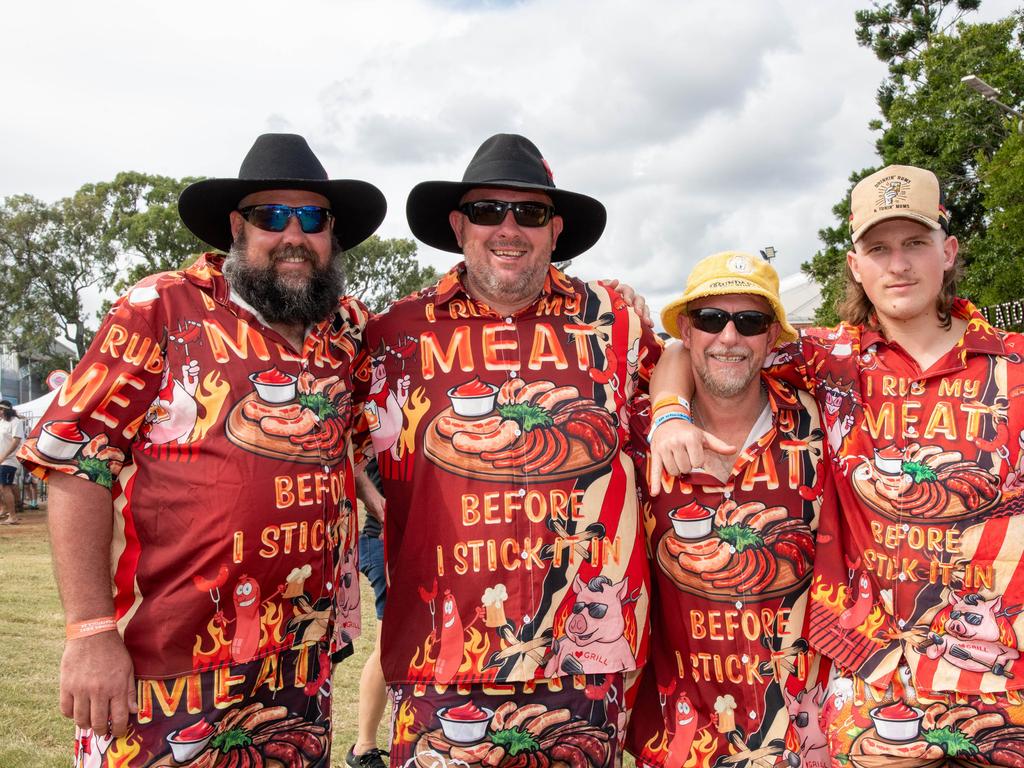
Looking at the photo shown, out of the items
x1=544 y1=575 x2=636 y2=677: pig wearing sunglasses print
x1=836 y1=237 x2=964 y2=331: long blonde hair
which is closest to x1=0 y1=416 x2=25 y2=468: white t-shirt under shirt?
x1=544 y1=575 x2=636 y2=677: pig wearing sunglasses print

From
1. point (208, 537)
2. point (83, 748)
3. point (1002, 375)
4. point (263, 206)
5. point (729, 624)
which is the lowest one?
point (83, 748)

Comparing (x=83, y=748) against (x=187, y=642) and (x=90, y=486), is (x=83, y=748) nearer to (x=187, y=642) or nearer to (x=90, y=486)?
(x=187, y=642)

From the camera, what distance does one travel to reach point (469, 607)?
9.52ft

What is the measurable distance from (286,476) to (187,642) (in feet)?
2.02

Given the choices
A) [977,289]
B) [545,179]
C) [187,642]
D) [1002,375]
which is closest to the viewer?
[187,642]

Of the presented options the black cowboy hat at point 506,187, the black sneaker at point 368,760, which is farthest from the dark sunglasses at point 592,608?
the black sneaker at point 368,760

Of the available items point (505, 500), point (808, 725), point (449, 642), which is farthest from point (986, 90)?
point (449, 642)

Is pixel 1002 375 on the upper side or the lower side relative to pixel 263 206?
lower

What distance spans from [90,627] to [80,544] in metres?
0.27

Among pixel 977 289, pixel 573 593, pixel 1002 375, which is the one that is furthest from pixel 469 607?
pixel 977 289

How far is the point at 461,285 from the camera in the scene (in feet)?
10.9

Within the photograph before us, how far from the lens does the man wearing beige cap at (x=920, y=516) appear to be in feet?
8.84

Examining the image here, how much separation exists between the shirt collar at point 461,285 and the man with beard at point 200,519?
52 cm

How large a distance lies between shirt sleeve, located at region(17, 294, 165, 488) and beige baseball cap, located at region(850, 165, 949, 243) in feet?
8.73
